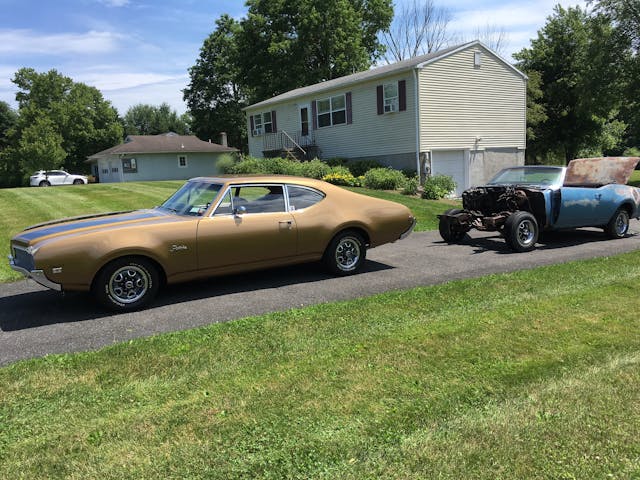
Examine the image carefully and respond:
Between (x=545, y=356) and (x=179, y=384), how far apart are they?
2897mm

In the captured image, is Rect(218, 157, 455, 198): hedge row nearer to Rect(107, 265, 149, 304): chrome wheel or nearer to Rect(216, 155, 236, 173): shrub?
Rect(216, 155, 236, 173): shrub

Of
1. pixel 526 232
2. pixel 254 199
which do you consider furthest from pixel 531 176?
pixel 254 199

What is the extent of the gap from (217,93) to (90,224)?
180ft

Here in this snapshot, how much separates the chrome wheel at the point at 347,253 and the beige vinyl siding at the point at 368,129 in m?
15.7

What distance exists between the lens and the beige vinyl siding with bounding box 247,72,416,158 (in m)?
22.5

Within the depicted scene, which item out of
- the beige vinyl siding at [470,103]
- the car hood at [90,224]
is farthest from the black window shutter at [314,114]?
the car hood at [90,224]

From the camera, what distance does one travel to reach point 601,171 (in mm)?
10883

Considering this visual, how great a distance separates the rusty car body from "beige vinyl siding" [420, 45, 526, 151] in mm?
11988

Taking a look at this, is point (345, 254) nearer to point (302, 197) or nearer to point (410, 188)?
point (302, 197)

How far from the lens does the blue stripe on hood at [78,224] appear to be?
19.6 ft

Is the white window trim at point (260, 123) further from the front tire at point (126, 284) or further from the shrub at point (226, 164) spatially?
the front tire at point (126, 284)

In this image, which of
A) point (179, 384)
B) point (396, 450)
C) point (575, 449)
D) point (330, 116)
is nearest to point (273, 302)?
point (179, 384)

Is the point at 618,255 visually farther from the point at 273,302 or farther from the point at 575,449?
the point at 575,449

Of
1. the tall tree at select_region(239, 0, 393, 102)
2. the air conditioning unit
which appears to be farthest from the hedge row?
the tall tree at select_region(239, 0, 393, 102)
